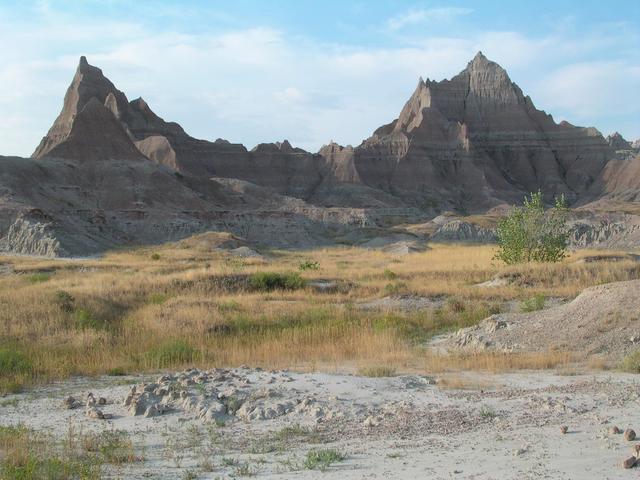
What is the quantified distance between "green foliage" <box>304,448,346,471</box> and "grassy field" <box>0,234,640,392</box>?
4671 mm

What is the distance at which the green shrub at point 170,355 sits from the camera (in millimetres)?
14266

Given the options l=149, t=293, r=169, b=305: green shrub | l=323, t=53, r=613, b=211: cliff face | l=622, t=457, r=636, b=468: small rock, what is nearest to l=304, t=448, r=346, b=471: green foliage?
l=622, t=457, r=636, b=468: small rock

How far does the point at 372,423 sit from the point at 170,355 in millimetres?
6712

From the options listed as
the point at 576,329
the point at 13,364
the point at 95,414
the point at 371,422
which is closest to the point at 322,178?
the point at 576,329

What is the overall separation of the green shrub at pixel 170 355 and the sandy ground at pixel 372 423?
178 centimetres

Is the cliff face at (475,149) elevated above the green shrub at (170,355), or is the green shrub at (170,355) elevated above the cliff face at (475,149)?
the cliff face at (475,149)

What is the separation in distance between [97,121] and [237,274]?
82.3m

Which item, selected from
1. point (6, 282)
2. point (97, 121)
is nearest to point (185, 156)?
point (97, 121)

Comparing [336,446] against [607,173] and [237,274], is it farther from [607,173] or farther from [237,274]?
[607,173]

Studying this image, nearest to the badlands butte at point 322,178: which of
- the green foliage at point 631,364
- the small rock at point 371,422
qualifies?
the green foliage at point 631,364

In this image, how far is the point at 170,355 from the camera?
1461 cm

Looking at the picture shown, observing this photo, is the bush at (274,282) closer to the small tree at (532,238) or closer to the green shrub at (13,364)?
the small tree at (532,238)

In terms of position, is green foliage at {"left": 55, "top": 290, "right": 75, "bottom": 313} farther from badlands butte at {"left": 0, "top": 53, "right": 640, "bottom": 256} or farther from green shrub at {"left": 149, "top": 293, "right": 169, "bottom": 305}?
badlands butte at {"left": 0, "top": 53, "right": 640, "bottom": 256}

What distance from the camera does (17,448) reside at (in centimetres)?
799
